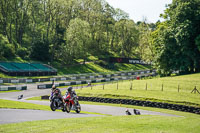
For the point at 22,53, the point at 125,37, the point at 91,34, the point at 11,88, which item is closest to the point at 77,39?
the point at 22,53

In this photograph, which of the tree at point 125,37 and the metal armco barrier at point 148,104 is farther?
the tree at point 125,37

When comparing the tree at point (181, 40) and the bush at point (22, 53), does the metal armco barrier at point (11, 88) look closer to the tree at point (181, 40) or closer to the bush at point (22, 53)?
the bush at point (22, 53)

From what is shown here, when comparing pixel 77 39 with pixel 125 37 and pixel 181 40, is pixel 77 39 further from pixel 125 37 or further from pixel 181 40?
pixel 181 40

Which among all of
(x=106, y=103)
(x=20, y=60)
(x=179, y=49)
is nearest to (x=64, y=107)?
(x=106, y=103)

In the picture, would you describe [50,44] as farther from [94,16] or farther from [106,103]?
[106,103]

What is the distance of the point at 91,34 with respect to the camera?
363ft

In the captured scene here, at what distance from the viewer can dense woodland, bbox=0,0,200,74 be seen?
64438 mm

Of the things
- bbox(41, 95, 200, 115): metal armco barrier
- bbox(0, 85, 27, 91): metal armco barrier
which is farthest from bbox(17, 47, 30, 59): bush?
bbox(41, 95, 200, 115): metal armco barrier

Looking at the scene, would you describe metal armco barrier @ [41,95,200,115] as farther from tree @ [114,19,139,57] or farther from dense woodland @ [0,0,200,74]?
tree @ [114,19,139,57]

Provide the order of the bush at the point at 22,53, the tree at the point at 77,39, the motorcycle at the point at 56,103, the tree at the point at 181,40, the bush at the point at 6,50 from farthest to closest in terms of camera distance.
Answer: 1. the tree at the point at 77,39
2. the bush at the point at 22,53
3. the bush at the point at 6,50
4. the tree at the point at 181,40
5. the motorcycle at the point at 56,103

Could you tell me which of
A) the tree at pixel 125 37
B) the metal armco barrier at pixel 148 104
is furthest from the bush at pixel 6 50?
the tree at pixel 125 37

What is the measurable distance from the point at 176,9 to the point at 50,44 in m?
46.2

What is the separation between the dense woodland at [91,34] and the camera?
64438 millimetres

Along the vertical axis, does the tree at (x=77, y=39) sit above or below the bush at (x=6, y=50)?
above
